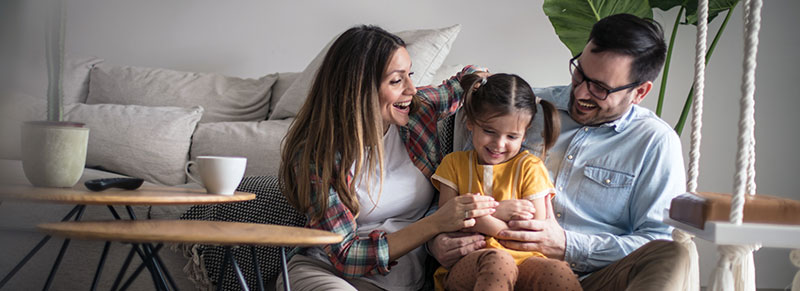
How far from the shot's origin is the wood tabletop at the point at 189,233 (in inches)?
29.1

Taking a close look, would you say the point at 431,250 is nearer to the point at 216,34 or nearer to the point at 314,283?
the point at 314,283

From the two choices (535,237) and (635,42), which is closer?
(535,237)

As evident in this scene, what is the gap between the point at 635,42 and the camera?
1427mm

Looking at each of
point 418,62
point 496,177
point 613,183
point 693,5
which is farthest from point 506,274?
point 693,5

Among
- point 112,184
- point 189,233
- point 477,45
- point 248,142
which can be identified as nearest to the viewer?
point 189,233

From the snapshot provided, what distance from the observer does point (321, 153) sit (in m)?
1.41

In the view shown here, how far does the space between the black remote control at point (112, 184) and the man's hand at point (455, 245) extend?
640 millimetres

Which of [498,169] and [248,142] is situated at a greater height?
[498,169]

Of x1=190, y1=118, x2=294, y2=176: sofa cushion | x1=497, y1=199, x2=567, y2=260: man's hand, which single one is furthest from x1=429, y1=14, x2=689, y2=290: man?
x1=190, y1=118, x2=294, y2=176: sofa cushion

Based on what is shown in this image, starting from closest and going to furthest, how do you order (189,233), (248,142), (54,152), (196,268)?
1. (189,233)
2. (54,152)
3. (196,268)
4. (248,142)

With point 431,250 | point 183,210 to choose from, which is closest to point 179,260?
point 183,210

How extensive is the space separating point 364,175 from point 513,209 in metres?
0.37

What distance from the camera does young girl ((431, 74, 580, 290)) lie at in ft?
4.17

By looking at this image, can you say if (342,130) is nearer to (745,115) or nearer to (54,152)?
(54,152)
